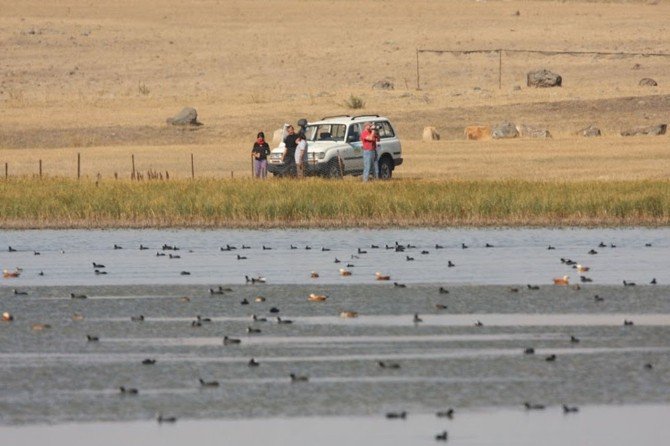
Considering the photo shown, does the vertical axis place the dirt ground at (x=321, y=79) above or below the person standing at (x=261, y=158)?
above

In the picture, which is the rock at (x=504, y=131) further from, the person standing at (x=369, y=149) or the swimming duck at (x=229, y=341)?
the swimming duck at (x=229, y=341)

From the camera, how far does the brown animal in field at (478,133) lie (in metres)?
62.2

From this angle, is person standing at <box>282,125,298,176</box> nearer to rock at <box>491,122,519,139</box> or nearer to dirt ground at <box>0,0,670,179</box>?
dirt ground at <box>0,0,670,179</box>

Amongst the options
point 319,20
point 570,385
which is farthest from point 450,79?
point 570,385

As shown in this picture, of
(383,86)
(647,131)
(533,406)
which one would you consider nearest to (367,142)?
(647,131)

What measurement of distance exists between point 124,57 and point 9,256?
6946cm

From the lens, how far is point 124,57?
329 ft

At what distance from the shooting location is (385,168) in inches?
1828

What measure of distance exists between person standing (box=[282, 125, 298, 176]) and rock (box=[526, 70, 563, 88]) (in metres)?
36.1

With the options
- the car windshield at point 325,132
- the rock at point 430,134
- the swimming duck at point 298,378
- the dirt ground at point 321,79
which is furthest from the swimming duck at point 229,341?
the rock at point 430,134

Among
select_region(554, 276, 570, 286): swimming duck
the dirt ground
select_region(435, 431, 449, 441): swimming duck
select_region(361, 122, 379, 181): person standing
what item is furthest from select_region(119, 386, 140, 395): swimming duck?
the dirt ground

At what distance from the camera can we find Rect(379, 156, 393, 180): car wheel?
46.2m

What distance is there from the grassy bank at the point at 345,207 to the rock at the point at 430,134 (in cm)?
2369

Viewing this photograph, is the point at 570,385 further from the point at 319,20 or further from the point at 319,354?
the point at 319,20
